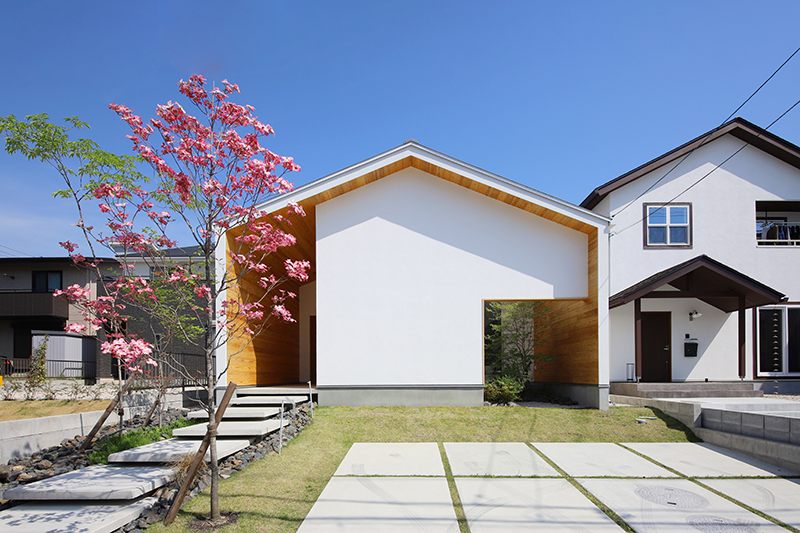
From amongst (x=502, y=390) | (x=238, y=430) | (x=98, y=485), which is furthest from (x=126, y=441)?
(x=502, y=390)

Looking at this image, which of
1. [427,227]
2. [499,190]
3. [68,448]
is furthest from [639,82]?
[68,448]

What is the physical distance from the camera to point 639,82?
995 cm

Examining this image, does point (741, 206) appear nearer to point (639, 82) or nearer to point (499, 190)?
point (639, 82)

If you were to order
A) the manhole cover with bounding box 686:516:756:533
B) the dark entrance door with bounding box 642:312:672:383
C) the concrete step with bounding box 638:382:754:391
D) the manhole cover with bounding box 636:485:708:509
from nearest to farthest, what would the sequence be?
the manhole cover with bounding box 686:516:756:533 < the manhole cover with bounding box 636:485:708:509 < the concrete step with bounding box 638:382:754:391 < the dark entrance door with bounding box 642:312:672:383

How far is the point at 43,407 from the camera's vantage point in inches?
337

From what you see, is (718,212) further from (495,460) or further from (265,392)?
(265,392)

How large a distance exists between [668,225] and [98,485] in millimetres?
13712

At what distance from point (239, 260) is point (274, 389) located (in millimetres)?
6369

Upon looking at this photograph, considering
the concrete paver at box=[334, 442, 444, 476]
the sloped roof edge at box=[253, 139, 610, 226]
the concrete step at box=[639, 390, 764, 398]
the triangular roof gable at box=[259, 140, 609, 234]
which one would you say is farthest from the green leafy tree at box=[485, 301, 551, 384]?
the concrete paver at box=[334, 442, 444, 476]

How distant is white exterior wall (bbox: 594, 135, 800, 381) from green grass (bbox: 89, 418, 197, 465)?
10.7 meters

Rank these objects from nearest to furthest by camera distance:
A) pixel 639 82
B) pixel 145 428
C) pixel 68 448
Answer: pixel 68 448, pixel 145 428, pixel 639 82

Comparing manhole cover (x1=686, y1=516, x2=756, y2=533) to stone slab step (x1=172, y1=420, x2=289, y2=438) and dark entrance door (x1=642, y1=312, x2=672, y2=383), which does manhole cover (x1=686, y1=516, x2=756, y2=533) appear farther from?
dark entrance door (x1=642, y1=312, x2=672, y2=383)

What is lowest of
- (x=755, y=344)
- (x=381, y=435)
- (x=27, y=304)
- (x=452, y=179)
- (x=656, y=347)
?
(x=381, y=435)

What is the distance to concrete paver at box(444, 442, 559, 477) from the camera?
21.2 ft
